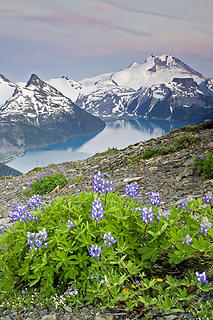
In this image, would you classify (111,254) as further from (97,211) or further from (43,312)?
(43,312)

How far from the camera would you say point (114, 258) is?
13.9ft

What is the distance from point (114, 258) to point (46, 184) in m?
12.1

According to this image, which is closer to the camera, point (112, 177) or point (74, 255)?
point (74, 255)

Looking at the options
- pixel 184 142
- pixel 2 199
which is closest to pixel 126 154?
pixel 184 142

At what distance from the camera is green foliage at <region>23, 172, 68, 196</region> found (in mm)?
15690

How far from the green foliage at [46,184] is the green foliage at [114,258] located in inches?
414

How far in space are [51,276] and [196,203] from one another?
8.73ft

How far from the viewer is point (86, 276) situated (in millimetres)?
4391

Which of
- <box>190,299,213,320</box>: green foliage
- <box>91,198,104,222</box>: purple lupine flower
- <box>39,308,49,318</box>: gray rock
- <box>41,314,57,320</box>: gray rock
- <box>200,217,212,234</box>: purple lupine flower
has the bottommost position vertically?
<box>39,308,49,318</box>: gray rock

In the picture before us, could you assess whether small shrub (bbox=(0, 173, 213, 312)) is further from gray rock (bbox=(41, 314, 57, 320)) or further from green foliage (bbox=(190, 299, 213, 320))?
gray rock (bbox=(41, 314, 57, 320))

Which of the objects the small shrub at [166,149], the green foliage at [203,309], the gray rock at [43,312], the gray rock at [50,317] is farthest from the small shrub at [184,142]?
the gray rock at [50,317]

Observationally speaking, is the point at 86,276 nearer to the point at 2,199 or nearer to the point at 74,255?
the point at 74,255

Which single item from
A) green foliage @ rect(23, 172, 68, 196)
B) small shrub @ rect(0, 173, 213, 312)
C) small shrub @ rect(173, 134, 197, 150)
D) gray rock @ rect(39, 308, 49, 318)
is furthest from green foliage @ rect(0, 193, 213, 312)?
small shrub @ rect(173, 134, 197, 150)

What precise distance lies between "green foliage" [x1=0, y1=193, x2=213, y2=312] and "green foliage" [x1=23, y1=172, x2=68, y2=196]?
1052 centimetres
